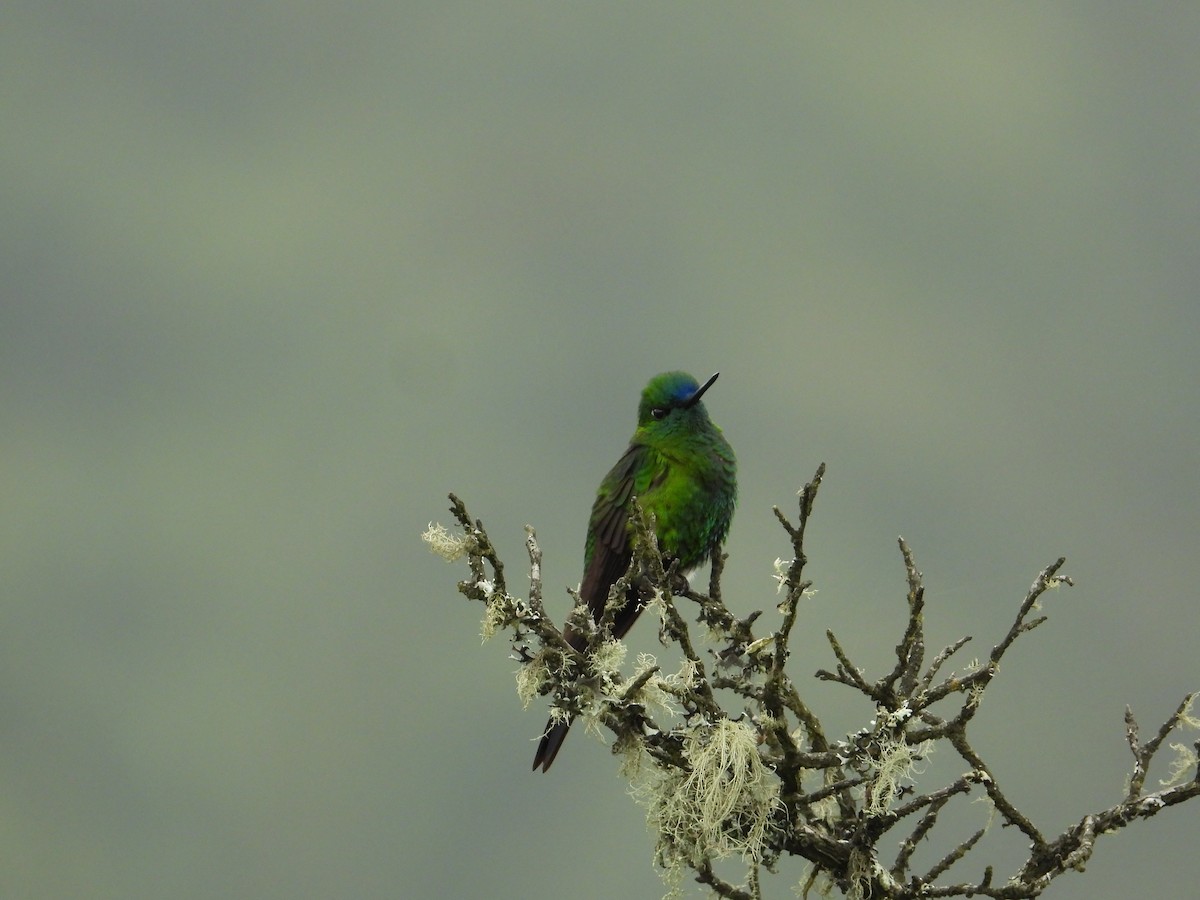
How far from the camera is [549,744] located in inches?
189

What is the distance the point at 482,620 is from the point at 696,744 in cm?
77

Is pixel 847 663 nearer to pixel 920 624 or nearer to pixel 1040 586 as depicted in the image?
pixel 920 624

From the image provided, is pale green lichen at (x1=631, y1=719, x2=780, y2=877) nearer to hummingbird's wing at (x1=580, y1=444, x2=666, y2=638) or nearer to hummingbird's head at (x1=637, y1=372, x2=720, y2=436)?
hummingbird's wing at (x1=580, y1=444, x2=666, y2=638)

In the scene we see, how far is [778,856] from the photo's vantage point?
3979mm

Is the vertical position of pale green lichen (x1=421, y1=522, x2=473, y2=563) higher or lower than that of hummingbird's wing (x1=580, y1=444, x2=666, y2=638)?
lower

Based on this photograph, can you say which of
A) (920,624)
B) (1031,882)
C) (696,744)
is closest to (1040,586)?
(920,624)

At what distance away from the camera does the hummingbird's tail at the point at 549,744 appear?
15.5 ft

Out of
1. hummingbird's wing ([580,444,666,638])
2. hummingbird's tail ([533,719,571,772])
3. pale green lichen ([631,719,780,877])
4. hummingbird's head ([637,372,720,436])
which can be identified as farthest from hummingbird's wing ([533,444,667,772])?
pale green lichen ([631,719,780,877])

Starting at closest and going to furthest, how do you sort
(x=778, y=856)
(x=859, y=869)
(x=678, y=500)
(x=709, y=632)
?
(x=859, y=869)
(x=778, y=856)
(x=709, y=632)
(x=678, y=500)

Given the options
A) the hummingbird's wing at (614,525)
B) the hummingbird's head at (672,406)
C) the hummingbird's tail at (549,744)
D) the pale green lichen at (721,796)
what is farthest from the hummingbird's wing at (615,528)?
the pale green lichen at (721,796)

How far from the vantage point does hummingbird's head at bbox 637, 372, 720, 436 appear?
6336mm

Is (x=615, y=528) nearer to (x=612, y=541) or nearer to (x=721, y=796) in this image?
(x=612, y=541)

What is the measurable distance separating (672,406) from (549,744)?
2.15 m

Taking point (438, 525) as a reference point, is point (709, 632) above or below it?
above
